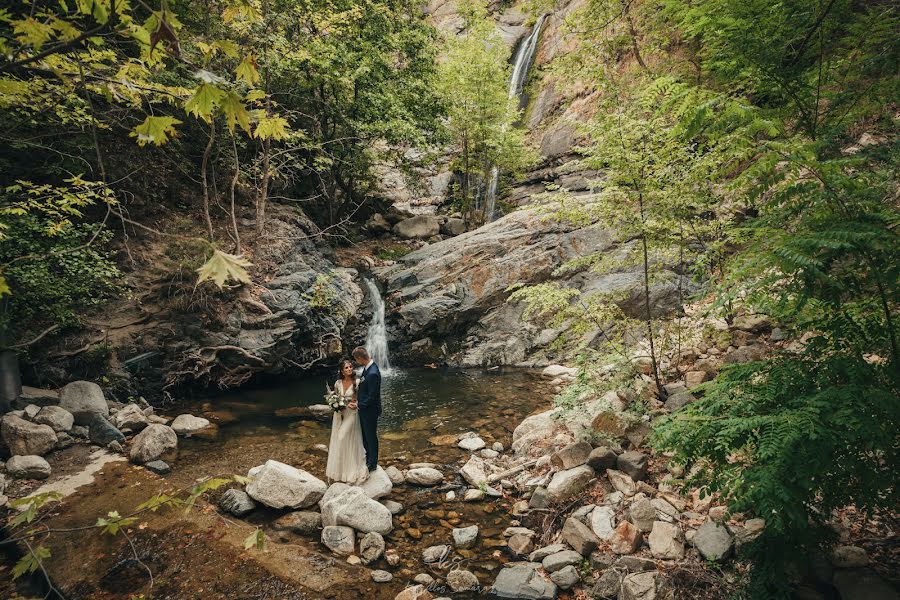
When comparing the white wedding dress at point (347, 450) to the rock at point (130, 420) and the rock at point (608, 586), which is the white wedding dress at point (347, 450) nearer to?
the rock at point (608, 586)

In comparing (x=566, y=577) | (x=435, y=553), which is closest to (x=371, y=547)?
(x=435, y=553)

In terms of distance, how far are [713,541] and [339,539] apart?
3.90 metres

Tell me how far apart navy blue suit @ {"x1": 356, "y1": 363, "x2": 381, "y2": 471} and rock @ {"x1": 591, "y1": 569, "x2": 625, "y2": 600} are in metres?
3.42

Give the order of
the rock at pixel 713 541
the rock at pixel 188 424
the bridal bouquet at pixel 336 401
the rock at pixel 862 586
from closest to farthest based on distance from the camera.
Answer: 1. the rock at pixel 862 586
2. the rock at pixel 713 541
3. the bridal bouquet at pixel 336 401
4. the rock at pixel 188 424

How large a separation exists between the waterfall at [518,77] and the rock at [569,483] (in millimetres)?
18015

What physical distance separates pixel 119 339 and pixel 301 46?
10089 millimetres

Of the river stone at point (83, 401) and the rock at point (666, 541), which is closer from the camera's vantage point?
the rock at point (666, 541)

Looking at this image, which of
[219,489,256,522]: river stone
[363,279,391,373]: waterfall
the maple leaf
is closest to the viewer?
the maple leaf

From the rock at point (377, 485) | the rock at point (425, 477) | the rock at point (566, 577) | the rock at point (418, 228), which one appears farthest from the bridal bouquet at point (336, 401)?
the rock at point (418, 228)

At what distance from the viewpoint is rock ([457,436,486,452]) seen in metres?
7.54

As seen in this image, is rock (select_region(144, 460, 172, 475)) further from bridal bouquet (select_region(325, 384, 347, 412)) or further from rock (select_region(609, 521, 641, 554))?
rock (select_region(609, 521, 641, 554))

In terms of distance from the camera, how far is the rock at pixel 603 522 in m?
4.55

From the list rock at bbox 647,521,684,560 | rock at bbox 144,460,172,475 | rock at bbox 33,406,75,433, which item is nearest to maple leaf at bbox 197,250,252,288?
rock at bbox 647,521,684,560

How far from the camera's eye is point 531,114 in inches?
1032
